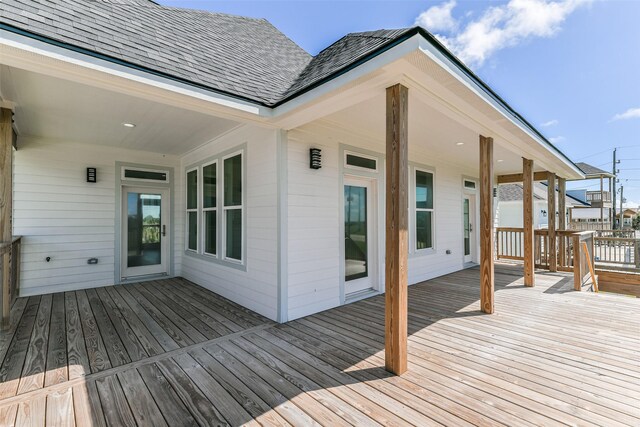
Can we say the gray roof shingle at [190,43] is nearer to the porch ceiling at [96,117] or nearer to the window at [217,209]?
the porch ceiling at [96,117]

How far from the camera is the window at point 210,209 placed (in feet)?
16.4

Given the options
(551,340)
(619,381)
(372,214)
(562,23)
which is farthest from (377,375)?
(562,23)

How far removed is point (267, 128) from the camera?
3.55 m

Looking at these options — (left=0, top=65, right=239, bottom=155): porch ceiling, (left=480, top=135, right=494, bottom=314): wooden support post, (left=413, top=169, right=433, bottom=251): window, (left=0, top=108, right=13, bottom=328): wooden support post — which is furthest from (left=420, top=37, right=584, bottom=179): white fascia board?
(left=0, top=108, right=13, bottom=328): wooden support post

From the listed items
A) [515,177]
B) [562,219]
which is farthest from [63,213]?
[562,219]

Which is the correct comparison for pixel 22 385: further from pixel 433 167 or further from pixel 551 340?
pixel 433 167

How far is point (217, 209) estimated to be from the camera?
4895 mm

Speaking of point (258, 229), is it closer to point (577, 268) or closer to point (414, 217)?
point (414, 217)

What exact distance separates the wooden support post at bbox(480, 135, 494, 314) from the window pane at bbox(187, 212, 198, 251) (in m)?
5.15

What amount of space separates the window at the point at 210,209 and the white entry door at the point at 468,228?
6210mm

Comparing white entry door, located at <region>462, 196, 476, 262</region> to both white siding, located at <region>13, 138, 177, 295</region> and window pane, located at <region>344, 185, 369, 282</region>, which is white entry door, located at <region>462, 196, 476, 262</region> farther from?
white siding, located at <region>13, 138, 177, 295</region>

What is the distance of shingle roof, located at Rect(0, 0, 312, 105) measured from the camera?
7.01 feet

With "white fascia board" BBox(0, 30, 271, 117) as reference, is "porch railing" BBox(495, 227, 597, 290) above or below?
below

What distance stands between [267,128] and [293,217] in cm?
120
